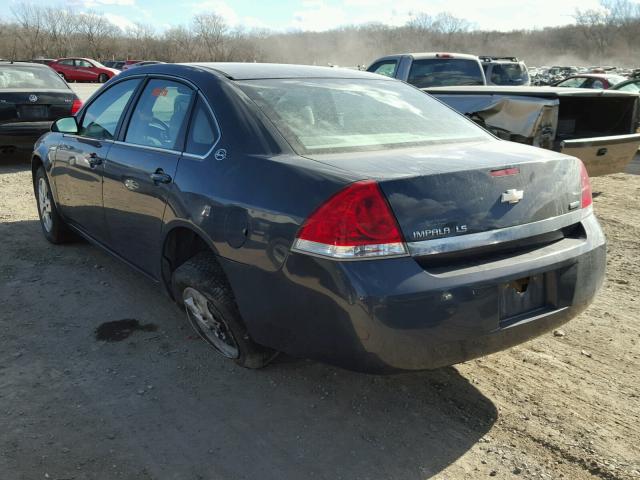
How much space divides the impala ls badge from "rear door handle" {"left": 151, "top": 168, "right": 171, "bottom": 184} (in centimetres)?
178

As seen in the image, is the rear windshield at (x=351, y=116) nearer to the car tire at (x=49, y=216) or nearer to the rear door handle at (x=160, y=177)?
the rear door handle at (x=160, y=177)

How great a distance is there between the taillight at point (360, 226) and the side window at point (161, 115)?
4.35 ft

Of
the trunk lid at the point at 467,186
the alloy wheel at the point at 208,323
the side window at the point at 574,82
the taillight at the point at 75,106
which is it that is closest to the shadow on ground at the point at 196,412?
the alloy wheel at the point at 208,323

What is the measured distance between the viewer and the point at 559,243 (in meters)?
2.75

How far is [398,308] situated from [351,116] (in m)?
1.35

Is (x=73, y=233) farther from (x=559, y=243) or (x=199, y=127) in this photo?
(x=559, y=243)

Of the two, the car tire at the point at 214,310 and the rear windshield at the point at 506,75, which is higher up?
the rear windshield at the point at 506,75

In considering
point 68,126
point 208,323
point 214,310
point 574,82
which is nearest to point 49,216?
point 68,126

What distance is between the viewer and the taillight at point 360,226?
2297 millimetres

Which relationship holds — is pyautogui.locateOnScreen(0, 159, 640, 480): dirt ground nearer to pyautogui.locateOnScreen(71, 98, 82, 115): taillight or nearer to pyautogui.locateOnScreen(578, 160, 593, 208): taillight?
pyautogui.locateOnScreen(578, 160, 593, 208): taillight

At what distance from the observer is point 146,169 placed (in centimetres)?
344

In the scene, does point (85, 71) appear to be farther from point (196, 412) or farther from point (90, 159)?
point (196, 412)

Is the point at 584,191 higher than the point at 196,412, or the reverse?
the point at 584,191

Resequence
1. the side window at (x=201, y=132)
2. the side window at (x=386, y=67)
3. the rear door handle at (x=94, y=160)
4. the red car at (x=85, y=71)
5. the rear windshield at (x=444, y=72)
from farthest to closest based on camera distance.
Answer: the red car at (x=85, y=71) → the side window at (x=386, y=67) → the rear windshield at (x=444, y=72) → the rear door handle at (x=94, y=160) → the side window at (x=201, y=132)
